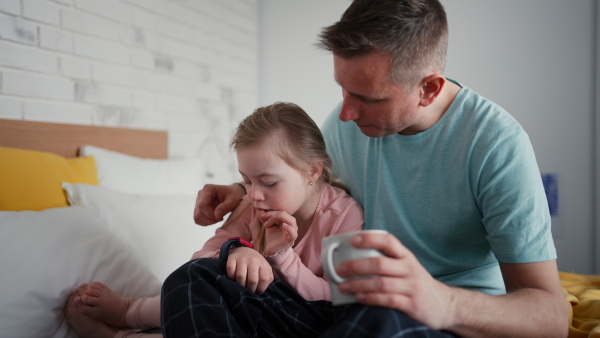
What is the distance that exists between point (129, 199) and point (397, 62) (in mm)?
1129

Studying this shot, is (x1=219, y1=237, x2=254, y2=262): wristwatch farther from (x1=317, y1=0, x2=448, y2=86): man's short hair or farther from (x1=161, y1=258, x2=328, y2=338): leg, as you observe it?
(x1=317, y1=0, x2=448, y2=86): man's short hair

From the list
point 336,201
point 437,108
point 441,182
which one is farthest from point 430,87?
point 336,201

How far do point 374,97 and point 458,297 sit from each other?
1.62ft

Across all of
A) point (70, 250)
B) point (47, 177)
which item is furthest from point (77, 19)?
point (70, 250)

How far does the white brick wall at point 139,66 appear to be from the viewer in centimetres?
189

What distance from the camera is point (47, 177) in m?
1.69

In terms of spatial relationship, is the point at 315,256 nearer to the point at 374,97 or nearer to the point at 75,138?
the point at 374,97

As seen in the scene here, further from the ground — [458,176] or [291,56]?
[291,56]

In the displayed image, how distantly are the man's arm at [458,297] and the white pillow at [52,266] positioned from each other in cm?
87

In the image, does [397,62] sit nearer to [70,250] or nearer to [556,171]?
[70,250]

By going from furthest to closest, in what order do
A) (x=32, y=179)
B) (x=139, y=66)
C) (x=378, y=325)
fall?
1. (x=139, y=66)
2. (x=32, y=179)
3. (x=378, y=325)

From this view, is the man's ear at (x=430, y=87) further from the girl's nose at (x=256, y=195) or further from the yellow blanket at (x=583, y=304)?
the yellow blanket at (x=583, y=304)

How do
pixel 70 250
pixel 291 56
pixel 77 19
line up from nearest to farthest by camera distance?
pixel 70 250
pixel 77 19
pixel 291 56

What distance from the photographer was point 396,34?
1101mm
